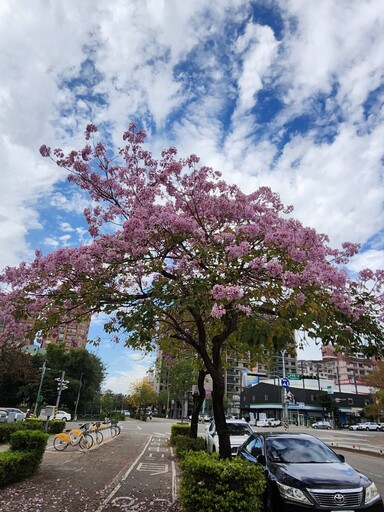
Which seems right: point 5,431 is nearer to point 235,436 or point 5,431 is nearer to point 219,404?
point 235,436

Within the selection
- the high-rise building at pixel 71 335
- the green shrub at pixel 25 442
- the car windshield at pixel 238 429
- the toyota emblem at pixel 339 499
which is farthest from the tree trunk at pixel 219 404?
the car windshield at pixel 238 429

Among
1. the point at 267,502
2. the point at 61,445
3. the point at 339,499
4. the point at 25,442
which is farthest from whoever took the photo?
the point at 61,445

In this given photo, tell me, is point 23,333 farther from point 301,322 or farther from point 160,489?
point 301,322

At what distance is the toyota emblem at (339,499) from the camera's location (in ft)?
18.0

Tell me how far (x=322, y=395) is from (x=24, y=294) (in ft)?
218

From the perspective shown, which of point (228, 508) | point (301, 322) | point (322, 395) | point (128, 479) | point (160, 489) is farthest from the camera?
point (322, 395)

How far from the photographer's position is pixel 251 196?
8.33m

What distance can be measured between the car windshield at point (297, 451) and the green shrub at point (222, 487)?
134cm

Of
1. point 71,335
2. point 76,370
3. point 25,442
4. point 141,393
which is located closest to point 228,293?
point 71,335

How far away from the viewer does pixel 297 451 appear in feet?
23.8

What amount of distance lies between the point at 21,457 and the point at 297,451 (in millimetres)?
6340

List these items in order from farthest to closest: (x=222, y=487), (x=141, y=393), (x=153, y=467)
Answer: (x=141, y=393) → (x=153, y=467) → (x=222, y=487)

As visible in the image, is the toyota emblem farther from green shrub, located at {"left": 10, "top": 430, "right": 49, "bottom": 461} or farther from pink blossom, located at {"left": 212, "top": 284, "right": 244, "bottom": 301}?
green shrub, located at {"left": 10, "top": 430, "right": 49, "bottom": 461}

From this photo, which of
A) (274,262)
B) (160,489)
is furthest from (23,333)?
(274,262)
